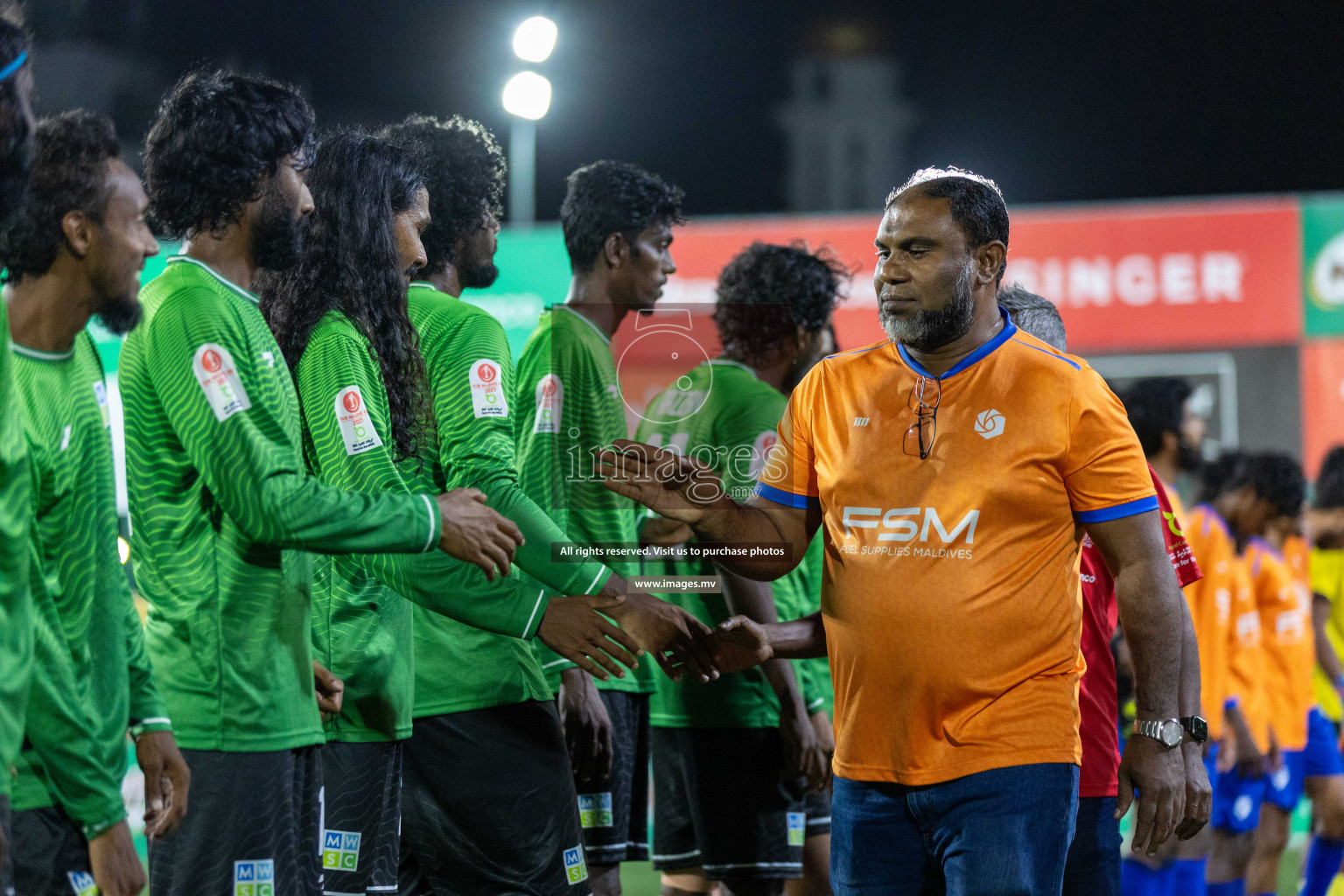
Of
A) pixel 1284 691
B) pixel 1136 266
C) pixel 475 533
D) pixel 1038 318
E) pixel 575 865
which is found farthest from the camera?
pixel 1136 266

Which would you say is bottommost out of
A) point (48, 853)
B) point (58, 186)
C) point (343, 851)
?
point (343, 851)

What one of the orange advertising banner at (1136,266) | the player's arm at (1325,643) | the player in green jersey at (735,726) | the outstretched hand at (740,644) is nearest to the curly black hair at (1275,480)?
the player's arm at (1325,643)

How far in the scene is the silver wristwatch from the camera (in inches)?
111

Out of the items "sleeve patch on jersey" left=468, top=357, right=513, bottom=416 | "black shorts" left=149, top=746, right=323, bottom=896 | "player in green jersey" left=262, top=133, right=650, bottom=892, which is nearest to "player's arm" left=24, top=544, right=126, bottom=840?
"black shorts" left=149, top=746, right=323, bottom=896

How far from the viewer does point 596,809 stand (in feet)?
13.0

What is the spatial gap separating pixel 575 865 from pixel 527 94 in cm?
382

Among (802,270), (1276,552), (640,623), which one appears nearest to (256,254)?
(640,623)

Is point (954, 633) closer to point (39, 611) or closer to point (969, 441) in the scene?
point (969, 441)

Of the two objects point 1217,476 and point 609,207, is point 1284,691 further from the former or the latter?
point 609,207

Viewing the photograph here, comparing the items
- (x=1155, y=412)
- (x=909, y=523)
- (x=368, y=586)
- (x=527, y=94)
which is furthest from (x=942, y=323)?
(x=527, y=94)

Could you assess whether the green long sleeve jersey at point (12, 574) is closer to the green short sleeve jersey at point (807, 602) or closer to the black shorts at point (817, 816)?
the green short sleeve jersey at point (807, 602)

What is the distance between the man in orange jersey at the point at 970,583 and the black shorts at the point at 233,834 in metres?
1.15

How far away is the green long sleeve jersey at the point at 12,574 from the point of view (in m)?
1.90

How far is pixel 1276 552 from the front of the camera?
7.38 metres
